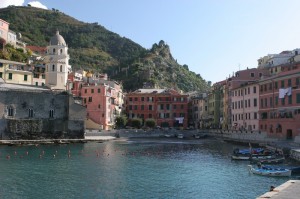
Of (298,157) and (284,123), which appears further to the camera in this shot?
(284,123)

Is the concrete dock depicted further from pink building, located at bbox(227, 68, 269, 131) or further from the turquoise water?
pink building, located at bbox(227, 68, 269, 131)

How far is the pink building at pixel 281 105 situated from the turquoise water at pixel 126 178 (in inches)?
721

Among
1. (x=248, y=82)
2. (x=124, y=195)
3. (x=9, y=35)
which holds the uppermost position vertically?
(x=9, y=35)

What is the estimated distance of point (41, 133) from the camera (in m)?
73.1

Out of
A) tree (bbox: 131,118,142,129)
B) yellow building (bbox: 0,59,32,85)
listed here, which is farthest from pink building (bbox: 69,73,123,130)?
yellow building (bbox: 0,59,32,85)

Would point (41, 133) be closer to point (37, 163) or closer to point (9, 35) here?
point (37, 163)

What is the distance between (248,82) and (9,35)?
71.7 metres

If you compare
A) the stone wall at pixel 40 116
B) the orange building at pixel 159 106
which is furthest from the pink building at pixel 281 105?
the orange building at pixel 159 106

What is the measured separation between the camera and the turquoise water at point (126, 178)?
91.9ft

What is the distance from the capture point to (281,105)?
67125 millimetres

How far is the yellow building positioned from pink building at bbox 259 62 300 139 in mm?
54942

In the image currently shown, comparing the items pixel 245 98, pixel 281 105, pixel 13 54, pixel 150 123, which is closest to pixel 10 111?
pixel 13 54

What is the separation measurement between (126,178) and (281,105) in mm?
42952

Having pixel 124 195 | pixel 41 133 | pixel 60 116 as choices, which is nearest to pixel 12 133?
pixel 41 133
